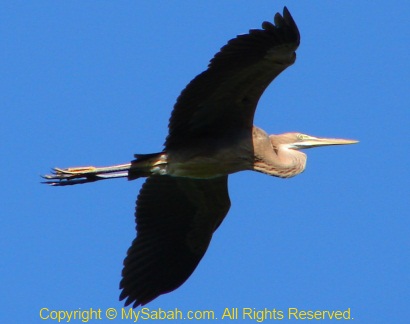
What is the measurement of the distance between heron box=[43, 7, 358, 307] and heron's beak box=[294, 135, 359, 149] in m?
0.01

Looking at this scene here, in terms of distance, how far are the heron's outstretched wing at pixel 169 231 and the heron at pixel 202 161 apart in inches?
0.4

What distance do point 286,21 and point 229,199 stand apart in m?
2.66

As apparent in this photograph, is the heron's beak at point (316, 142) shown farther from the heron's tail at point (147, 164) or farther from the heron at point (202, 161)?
the heron's tail at point (147, 164)

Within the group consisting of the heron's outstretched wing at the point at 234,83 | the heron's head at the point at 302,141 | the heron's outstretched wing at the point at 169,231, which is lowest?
the heron's outstretched wing at the point at 169,231

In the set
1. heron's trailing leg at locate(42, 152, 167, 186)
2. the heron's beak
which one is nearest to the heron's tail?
heron's trailing leg at locate(42, 152, 167, 186)

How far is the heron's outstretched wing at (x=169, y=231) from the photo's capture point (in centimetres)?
1184

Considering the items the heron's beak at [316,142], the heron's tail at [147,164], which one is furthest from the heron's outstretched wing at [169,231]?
the heron's beak at [316,142]

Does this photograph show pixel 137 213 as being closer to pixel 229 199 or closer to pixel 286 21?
pixel 229 199

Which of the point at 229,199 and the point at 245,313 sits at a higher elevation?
the point at 229,199

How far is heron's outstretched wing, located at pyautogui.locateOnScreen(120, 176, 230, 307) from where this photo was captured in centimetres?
1184

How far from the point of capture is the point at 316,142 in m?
12.0

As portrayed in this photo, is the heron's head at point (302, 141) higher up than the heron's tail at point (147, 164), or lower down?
higher up

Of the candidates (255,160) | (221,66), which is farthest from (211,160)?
(221,66)

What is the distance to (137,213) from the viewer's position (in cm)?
1189
